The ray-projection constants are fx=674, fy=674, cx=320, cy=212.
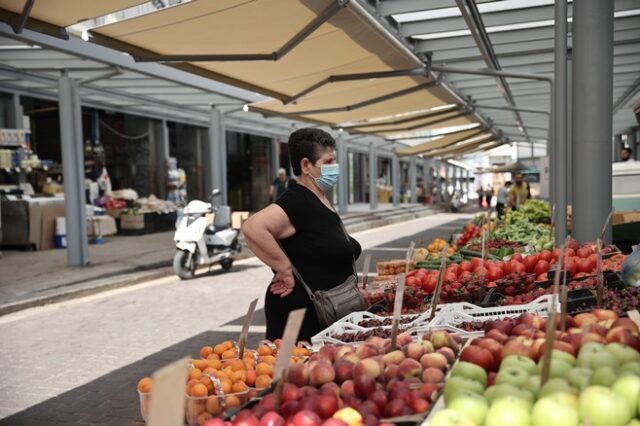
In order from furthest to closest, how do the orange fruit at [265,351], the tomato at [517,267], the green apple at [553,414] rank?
the tomato at [517,267], the orange fruit at [265,351], the green apple at [553,414]

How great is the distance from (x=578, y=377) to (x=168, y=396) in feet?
4.35

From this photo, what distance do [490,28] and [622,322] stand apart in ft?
26.9

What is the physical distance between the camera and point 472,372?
7.73 feet

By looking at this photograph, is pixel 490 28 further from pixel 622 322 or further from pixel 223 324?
pixel 622 322

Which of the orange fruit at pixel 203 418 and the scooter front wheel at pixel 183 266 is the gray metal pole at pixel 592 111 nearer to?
the orange fruit at pixel 203 418

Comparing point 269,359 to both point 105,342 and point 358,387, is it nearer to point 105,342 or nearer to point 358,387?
point 358,387

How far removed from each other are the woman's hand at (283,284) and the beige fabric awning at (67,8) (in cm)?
339

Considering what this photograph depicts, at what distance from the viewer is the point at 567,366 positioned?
7.54 feet

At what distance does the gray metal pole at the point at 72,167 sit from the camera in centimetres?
1155

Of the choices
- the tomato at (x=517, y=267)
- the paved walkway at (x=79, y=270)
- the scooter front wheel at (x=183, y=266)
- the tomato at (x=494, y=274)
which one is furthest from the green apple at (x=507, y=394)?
the scooter front wheel at (x=183, y=266)

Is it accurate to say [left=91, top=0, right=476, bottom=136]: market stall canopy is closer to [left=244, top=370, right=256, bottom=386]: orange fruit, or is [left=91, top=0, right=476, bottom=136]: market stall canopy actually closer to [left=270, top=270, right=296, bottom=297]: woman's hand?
[left=270, top=270, right=296, bottom=297]: woman's hand

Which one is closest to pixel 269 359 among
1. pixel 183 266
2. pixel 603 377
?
pixel 603 377

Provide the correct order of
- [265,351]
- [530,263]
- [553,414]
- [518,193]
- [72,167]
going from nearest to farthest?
[553,414] < [265,351] < [530,263] < [72,167] < [518,193]

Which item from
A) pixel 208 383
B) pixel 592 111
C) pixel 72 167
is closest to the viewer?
pixel 208 383
